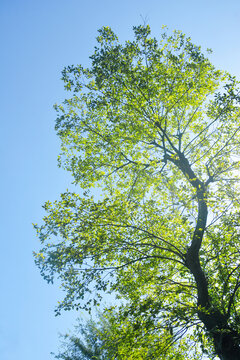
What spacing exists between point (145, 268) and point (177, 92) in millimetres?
7130

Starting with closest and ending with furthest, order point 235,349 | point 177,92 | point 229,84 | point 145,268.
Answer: point 235,349, point 145,268, point 229,84, point 177,92

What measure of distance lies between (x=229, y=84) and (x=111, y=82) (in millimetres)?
4800

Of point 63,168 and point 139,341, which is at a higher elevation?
point 63,168

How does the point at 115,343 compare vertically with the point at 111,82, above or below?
below

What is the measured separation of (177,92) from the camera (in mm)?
10383

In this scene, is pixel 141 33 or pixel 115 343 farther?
pixel 141 33

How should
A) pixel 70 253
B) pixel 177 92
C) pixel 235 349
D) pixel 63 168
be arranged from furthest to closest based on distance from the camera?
pixel 63 168 → pixel 177 92 → pixel 70 253 → pixel 235 349

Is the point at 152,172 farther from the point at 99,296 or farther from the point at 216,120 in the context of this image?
the point at 99,296

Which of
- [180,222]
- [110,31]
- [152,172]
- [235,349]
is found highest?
[110,31]

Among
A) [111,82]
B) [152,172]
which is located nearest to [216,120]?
[152,172]

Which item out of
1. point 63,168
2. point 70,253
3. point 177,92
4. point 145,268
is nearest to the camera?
point 70,253

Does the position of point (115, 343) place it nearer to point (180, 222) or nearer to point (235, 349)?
point (235, 349)

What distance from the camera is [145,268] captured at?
887cm

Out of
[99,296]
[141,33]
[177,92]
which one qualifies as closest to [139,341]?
[99,296]
